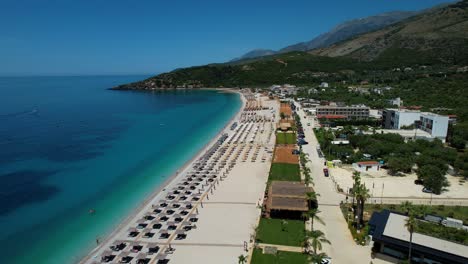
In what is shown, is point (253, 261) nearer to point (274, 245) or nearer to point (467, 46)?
point (274, 245)

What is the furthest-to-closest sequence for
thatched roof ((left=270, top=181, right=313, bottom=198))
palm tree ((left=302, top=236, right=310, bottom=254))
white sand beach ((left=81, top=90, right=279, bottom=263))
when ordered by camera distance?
1. thatched roof ((left=270, top=181, right=313, bottom=198))
2. white sand beach ((left=81, top=90, right=279, bottom=263))
3. palm tree ((left=302, top=236, right=310, bottom=254))

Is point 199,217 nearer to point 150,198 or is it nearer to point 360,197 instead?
point 150,198

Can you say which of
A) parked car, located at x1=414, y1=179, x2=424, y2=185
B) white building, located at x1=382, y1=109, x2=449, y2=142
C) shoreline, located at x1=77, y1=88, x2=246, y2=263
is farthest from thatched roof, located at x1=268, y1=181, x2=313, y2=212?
white building, located at x1=382, y1=109, x2=449, y2=142

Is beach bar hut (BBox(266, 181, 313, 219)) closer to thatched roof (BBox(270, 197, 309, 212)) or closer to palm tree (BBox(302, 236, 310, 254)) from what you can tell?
thatched roof (BBox(270, 197, 309, 212))

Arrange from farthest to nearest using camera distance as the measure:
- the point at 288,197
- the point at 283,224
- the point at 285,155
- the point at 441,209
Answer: the point at 285,155
the point at 288,197
the point at 441,209
the point at 283,224

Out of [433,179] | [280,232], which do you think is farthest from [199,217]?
[433,179]

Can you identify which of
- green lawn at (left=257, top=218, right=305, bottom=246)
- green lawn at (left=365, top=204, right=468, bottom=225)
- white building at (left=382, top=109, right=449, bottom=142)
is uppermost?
white building at (left=382, top=109, right=449, bottom=142)
